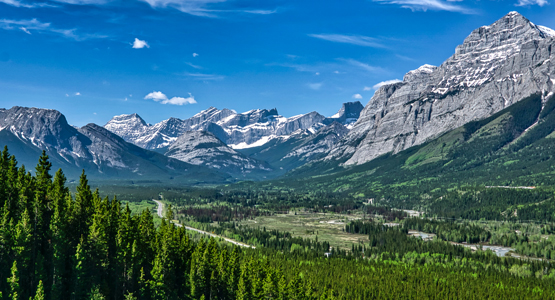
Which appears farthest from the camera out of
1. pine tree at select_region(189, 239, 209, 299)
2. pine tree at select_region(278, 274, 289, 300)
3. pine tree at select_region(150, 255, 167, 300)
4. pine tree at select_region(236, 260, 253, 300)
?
pine tree at select_region(189, 239, 209, 299)

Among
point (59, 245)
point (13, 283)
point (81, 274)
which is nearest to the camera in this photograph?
point (13, 283)

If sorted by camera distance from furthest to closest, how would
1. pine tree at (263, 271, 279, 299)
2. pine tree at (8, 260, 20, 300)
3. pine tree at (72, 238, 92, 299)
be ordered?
pine tree at (263, 271, 279, 299)
pine tree at (72, 238, 92, 299)
pine tree at (8, 260, 20, 300)

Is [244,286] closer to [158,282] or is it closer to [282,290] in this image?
[282,290]

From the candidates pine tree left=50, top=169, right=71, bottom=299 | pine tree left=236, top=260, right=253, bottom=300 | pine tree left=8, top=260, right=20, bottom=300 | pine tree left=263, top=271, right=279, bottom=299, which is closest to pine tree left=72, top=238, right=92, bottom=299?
pine tree left=50, top=169, right=71, bottom=299

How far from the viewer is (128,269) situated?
3873 inches

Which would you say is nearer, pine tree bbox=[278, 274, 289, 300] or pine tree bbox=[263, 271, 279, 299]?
pine tree bbox=[278, 274, 289, 300]

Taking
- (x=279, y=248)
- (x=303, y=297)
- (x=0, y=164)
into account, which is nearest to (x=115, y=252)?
(x=0, y=164)

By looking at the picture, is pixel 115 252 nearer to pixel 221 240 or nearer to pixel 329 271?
pixel 329 271

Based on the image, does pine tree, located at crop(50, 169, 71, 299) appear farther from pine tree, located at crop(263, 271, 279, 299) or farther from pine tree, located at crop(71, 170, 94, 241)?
pine tree, located at crop(263, 271, 279, 299)

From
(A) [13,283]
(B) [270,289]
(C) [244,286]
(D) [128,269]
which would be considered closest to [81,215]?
(D) [128,269]

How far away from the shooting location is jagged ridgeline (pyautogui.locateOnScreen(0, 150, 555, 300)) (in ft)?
286

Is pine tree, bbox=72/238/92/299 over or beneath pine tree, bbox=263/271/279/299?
over

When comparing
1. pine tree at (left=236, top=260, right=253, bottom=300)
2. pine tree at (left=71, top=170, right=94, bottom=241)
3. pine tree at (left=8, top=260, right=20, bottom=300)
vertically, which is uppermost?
pine tree at (left=71, top=170, right=94, bottom=241)

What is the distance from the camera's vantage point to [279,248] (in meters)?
182
